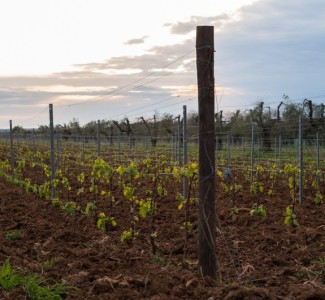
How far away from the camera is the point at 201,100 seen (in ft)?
15.9

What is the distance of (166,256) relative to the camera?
6.19 meters

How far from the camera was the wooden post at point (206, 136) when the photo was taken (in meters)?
4.85

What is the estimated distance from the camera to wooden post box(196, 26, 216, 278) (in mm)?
4848

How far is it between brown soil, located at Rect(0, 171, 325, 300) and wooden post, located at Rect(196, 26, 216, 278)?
0.71 ft

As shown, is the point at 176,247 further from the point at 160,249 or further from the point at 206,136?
the point at 206,136

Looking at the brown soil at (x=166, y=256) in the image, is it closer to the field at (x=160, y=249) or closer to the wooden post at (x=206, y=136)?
the field at (x=160, y=249)

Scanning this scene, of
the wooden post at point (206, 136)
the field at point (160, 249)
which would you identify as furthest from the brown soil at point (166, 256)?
the wooden post at point (206, 136)

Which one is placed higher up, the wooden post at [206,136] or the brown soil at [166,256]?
the wooden post at [206,136]

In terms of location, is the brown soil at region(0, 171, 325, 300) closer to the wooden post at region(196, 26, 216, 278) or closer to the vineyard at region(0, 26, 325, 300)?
the vineyard at region(0, 26, 325, 300)

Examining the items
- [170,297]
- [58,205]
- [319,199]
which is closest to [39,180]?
[58,205]

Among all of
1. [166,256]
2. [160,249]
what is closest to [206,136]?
[166,256]

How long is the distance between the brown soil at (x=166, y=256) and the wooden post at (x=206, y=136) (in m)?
0.22

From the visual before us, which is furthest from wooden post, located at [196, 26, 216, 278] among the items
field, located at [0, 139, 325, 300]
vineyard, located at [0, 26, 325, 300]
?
field, located at [0, 139, 325, 300]

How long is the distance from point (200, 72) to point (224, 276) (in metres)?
2.26
